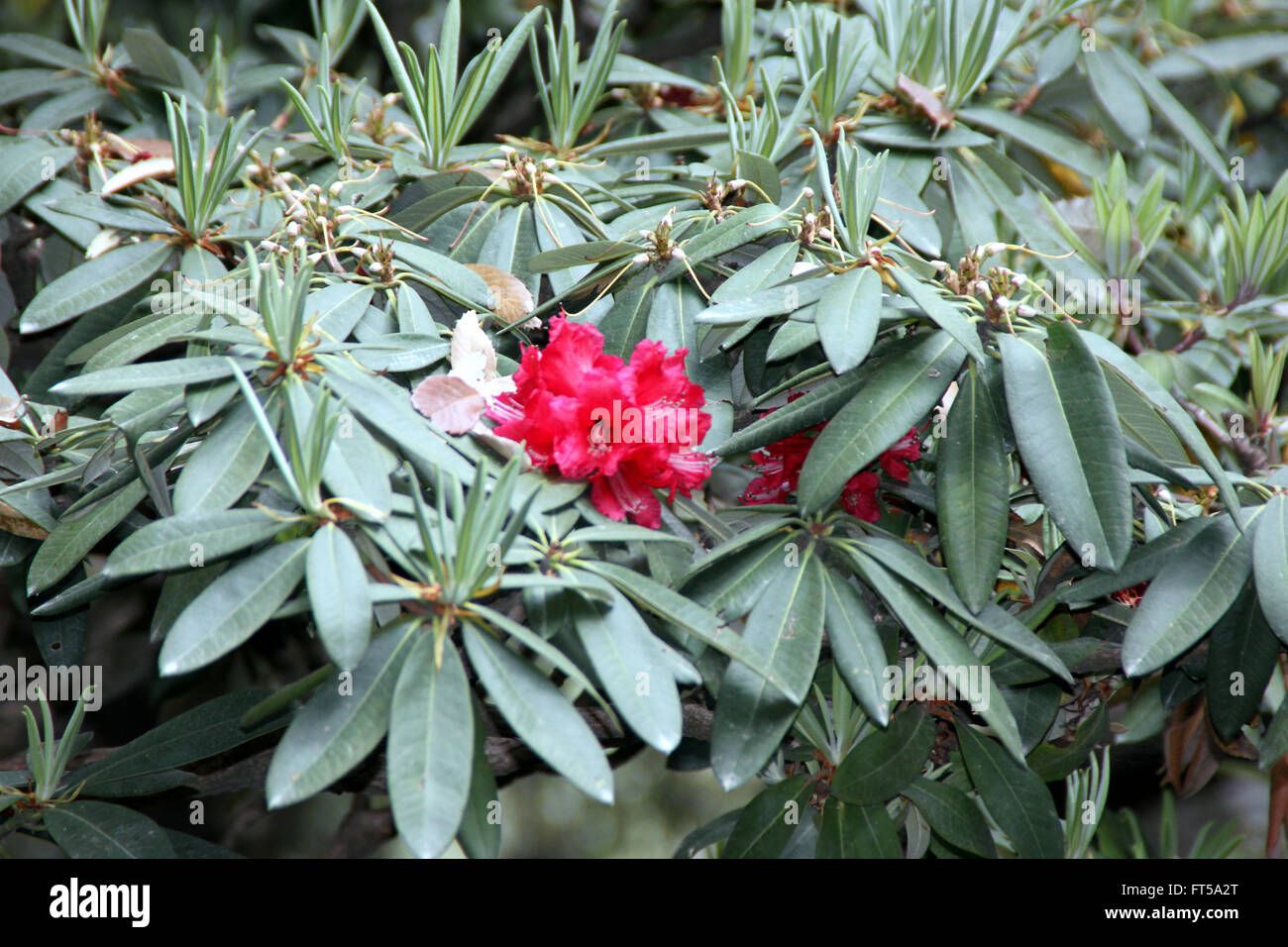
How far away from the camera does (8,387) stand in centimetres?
126

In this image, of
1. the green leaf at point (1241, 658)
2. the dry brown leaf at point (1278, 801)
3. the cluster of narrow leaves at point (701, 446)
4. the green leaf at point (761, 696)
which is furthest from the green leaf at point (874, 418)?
the dry brown leaf at point (1278, 801)

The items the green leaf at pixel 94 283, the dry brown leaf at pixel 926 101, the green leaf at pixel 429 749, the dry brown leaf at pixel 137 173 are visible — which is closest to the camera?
the green leaf at pixel 429 749

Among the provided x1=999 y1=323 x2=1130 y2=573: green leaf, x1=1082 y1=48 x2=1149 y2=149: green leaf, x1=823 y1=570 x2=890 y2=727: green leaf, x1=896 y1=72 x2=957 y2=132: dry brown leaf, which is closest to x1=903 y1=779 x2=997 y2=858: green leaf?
x1=823 y1=570 x2=890 y2=727: green leaf

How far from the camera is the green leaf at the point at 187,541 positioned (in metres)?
0.82

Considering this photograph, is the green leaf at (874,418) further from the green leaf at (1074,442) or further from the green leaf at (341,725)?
the green leaf at (341,725)

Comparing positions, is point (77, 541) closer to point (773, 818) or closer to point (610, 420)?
point (610, 420)

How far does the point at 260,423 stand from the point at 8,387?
592mm

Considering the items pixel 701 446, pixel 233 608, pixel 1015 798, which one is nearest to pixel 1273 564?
pixel 1015 798

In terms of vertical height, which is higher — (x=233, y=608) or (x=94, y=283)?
(x=94, y=283)

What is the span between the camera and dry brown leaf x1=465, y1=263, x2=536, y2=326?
117cm

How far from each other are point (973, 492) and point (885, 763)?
306 millimetres

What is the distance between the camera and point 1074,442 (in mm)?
987
